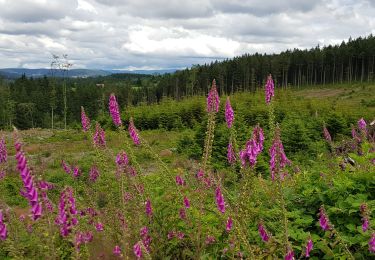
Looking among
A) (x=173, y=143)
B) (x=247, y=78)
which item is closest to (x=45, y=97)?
(x=247, y=78)

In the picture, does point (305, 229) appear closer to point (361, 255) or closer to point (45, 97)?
point (361, 255)

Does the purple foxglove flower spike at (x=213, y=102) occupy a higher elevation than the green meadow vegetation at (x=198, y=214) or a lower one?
higher

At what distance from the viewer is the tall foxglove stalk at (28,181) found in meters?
2.43

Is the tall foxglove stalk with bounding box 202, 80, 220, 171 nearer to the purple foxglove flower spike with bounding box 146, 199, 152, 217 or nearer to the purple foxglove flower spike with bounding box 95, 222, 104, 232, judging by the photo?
the purple foxglove flower spike with bounding box 146, 199, 152, 217

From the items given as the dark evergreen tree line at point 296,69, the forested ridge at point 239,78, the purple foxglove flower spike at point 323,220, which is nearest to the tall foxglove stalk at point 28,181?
the purple foxglove flower spike at point 323,220

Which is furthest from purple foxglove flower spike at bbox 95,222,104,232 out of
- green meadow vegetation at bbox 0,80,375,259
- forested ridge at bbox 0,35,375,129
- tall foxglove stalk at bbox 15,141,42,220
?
forested ridge at bbox 0,35,375,129

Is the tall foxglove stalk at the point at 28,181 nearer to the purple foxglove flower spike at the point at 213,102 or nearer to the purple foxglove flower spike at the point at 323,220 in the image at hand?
the purple foxglove flower spike at the point at 213,102

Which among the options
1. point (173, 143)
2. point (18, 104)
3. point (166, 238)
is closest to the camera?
point (166, 238)

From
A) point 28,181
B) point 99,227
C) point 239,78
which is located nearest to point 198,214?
point 99,227

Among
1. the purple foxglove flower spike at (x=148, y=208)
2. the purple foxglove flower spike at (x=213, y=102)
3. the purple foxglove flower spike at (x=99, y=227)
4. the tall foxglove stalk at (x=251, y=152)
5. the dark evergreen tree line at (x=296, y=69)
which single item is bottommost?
the purple foxglove flower spike at (x=99, y=227)

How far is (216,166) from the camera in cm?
1223

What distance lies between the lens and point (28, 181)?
2479mm

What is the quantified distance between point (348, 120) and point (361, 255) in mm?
17062

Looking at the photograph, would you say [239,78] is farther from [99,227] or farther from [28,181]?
[28,181]
